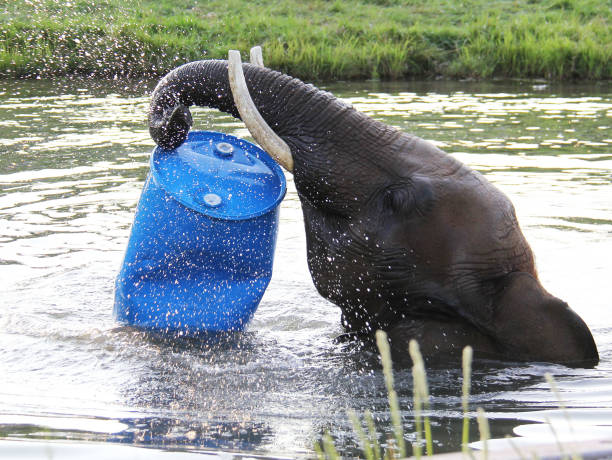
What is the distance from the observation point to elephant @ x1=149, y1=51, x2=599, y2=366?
4.02 m

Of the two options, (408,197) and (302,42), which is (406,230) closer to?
(408,197)

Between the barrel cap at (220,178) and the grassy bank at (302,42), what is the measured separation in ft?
35.5

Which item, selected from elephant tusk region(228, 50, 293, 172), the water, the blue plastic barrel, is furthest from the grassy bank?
elephant tusk region(228, 50, 293, 172)

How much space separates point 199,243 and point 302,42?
43.3 feet

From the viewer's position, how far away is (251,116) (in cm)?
408

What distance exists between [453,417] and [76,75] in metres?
13.7

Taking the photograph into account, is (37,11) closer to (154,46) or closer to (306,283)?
(154,46)

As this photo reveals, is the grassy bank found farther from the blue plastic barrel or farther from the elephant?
the elephant

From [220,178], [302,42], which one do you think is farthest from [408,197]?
[302,42]

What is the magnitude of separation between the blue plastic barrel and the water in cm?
15

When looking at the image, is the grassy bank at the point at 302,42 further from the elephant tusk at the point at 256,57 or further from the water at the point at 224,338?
the elephant tusk at the point at 256,57

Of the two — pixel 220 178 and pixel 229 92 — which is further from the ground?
pixel 229 92

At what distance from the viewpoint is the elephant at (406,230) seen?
4023 millimetres

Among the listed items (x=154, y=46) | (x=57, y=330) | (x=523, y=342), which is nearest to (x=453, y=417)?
(x=523, y=342)
